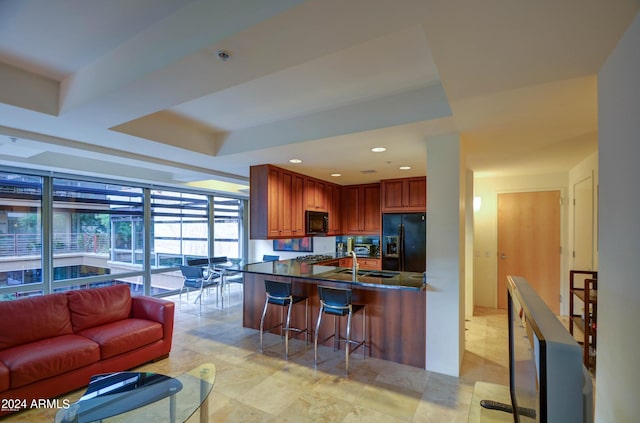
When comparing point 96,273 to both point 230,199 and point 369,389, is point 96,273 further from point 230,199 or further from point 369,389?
point 369,389

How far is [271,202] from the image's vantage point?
435cm

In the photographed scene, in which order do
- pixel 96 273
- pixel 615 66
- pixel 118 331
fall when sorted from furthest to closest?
pixel 96 273 → pixel 118 331 → pixel 615 66

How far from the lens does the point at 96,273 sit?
532cm

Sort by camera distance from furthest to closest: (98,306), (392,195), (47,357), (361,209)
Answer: (361,209) → (392,195) → (98,306) → (47,357)

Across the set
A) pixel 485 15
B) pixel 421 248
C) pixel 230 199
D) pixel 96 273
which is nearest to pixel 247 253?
pixel 230 199

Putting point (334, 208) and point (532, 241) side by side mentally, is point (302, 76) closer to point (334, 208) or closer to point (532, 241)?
point (334, 208)

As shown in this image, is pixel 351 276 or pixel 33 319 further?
pixel 351 276

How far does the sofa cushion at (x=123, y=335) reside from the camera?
2.91 meters

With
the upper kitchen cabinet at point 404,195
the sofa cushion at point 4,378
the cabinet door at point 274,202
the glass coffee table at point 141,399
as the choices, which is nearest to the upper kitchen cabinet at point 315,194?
the cabinet door at point 274,202

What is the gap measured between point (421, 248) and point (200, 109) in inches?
152

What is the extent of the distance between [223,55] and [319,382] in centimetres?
283

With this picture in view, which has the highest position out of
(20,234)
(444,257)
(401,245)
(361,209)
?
(361,209)

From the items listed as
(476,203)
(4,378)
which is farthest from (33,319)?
(476,203)

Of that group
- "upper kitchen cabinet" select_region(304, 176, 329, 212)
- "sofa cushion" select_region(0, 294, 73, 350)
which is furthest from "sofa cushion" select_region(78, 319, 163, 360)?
"upper kitchen cabinet" select_region(304, 176, 329, 212)
